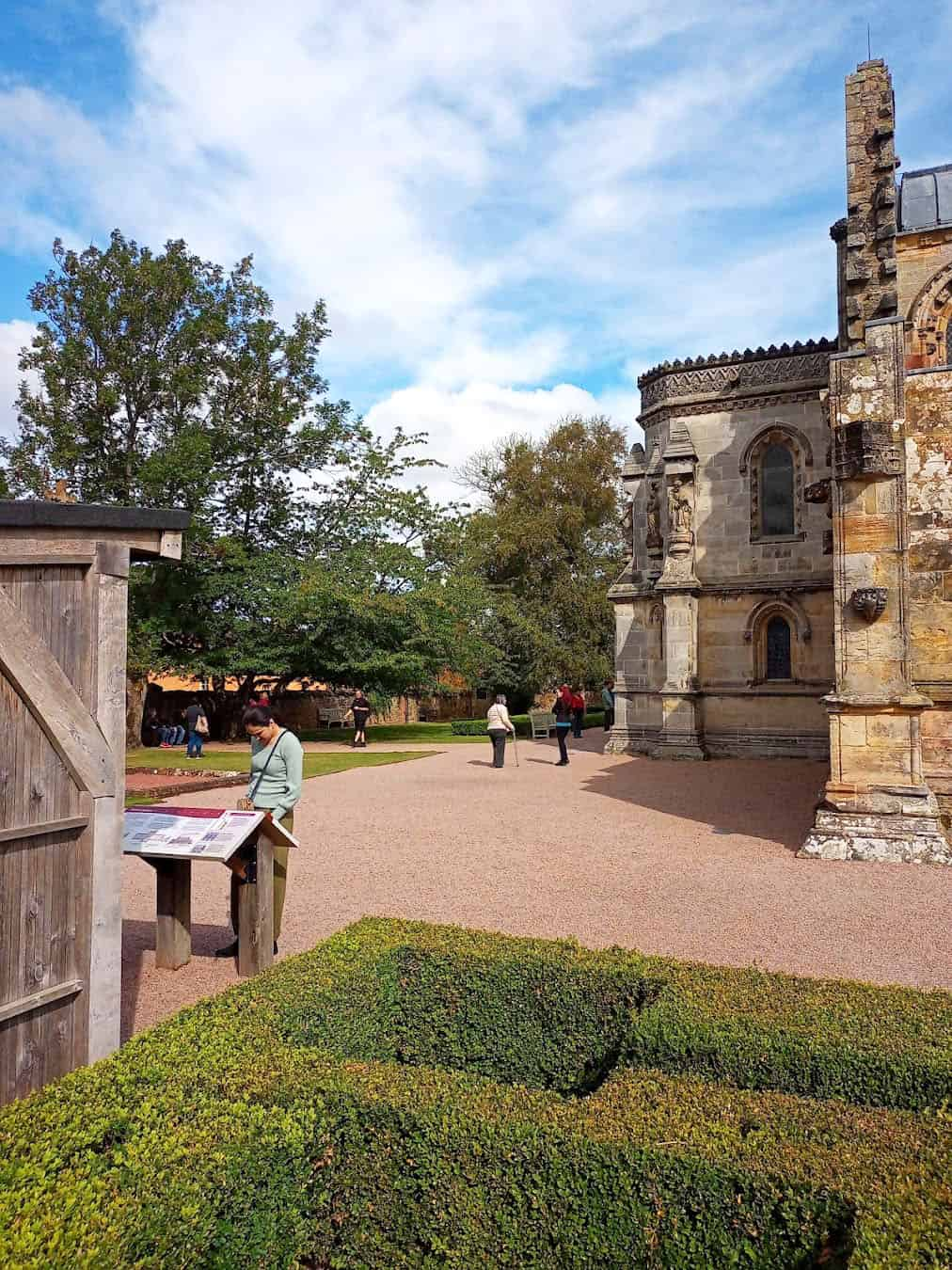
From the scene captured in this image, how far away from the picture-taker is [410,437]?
31.5 m

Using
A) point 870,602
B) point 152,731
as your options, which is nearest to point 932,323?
point 870,602

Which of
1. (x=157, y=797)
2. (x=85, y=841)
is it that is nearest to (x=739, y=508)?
(x=157, y=797)

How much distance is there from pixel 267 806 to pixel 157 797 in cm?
900

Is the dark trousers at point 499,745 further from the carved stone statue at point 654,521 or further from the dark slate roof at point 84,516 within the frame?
the dark slate roof at point 84,516

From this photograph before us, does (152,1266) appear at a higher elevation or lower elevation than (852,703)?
lower

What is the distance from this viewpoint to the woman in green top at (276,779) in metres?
6.56

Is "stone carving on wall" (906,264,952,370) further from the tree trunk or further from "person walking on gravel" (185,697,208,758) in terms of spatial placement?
the tree trunk

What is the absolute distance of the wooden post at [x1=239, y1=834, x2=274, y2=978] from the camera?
6.12 metres

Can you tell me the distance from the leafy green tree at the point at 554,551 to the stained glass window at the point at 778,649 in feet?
48.5

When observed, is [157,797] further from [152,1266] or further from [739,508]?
[739,508]

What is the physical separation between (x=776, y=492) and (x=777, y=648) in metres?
3.80

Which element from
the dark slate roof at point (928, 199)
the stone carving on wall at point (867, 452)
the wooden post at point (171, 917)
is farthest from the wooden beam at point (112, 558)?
the dark slate roof at point (928, 199)

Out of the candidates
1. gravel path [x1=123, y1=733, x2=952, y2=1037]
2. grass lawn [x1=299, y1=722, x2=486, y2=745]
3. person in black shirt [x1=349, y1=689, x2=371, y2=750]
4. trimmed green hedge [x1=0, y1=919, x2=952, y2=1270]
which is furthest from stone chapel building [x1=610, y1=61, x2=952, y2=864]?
grass lawn [x1=299, y1=722, x2=486, y2=745]

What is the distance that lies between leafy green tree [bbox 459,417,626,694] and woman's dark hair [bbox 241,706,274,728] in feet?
92.5
